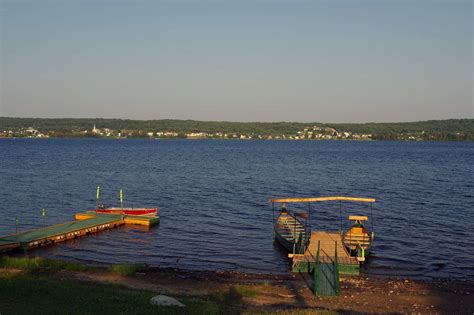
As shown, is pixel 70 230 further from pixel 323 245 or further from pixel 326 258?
pixel 326 258

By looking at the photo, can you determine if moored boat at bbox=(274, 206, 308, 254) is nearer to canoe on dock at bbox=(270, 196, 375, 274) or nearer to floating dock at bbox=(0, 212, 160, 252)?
canoe on dock at bbox=(270, 196, 375, 274)

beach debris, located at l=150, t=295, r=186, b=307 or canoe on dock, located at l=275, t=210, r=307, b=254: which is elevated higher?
beach debris, located at l=150, t=295, r=186, b=307

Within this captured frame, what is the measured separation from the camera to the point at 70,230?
34.5 m

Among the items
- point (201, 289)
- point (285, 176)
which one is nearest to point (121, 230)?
point (201, 289)

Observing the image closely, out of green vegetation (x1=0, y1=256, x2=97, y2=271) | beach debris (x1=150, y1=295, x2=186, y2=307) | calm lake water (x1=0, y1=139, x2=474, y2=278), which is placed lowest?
calm lake water (x1=0, y1=139, x2=474, y2=278)

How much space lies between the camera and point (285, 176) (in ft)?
258

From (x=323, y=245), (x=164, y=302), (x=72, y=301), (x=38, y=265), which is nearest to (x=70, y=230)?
(x=38, y=265)

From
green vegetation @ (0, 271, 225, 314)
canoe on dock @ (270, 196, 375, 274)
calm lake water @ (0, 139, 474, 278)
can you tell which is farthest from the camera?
calm lake water @ (0, 139, 474, 278)

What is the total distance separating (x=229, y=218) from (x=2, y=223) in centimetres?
1676

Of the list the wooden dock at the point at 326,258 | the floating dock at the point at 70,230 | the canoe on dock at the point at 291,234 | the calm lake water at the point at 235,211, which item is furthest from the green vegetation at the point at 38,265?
the canoe on dock at the point at 291,234

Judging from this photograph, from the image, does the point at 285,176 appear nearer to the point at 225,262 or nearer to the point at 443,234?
the point at 443,234

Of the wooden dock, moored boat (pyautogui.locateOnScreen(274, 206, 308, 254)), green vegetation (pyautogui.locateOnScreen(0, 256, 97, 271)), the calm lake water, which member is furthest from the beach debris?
moored boat (pyautogui.locateOnScreen(274, 206, 308, 254))

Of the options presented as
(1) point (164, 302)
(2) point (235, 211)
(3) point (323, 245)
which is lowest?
(2) point (235, 211)

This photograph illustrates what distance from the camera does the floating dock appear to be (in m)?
30.7
